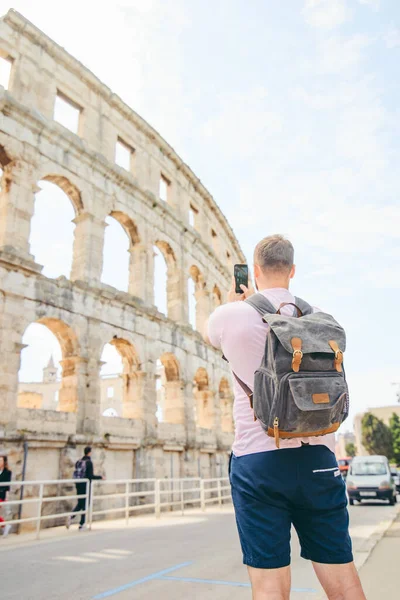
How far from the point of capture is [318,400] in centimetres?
172

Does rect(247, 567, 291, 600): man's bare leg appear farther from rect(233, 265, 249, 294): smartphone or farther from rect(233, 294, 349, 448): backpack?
rect(233, 265, 249, 294): smartphone

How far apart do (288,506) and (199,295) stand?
2019 centimetres

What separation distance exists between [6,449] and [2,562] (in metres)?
5.45

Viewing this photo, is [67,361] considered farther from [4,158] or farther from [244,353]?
[244,353]

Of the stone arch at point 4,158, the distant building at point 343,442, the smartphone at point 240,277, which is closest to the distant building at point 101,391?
the stone arch at point 4,158

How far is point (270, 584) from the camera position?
5.35 ft

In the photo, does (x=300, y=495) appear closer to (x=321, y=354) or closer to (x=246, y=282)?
(x=321, y=354)

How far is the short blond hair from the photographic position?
219 cm

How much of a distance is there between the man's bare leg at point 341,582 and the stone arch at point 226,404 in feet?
66.1

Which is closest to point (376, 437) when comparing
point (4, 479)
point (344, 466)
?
point (344, 466)

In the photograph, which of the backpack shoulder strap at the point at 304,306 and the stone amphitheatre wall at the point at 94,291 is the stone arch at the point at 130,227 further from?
the backpack shoulder strap at the point at 304,306

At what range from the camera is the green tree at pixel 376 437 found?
49.8m

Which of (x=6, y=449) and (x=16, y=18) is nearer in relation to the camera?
(x=6, y=449)

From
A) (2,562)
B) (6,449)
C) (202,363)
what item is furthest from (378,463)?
(2,562)
